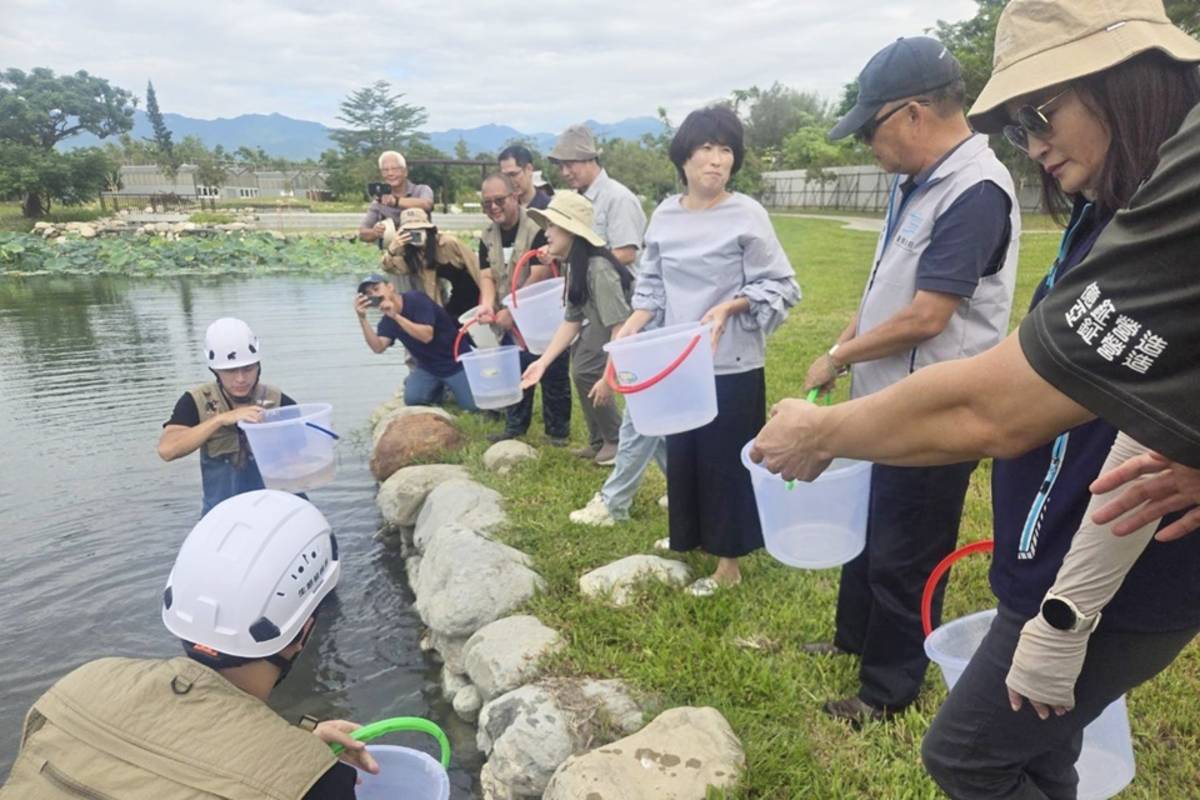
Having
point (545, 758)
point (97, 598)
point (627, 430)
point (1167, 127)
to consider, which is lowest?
point (97, 598)

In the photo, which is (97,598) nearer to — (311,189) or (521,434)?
(521,434)

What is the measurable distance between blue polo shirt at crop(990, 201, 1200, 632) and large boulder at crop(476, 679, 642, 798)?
1629mm

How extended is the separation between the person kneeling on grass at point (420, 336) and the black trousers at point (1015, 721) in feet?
16.5

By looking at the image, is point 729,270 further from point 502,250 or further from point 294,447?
point 502,250

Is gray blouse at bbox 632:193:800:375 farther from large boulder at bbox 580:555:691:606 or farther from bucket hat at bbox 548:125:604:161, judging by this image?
bucket hat at bbox 548:125:604:161

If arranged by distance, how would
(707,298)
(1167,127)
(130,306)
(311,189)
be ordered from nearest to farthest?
(1167,127) → (707,298) → (130,306) → (311,189)

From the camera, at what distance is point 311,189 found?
51906 millimetres

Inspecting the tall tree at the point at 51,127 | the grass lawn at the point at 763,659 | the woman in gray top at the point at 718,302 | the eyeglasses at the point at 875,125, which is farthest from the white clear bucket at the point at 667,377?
the tall tree at the point at 51,127

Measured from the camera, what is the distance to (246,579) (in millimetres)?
1931

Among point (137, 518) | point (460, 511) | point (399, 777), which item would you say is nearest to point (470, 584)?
point (460, 511)

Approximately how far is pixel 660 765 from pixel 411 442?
3.90m

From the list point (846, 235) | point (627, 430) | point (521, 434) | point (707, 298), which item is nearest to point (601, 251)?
point (627, 430)

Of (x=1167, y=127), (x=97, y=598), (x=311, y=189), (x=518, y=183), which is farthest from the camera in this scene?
(x=311, y=189)

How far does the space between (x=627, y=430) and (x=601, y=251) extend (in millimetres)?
1126
